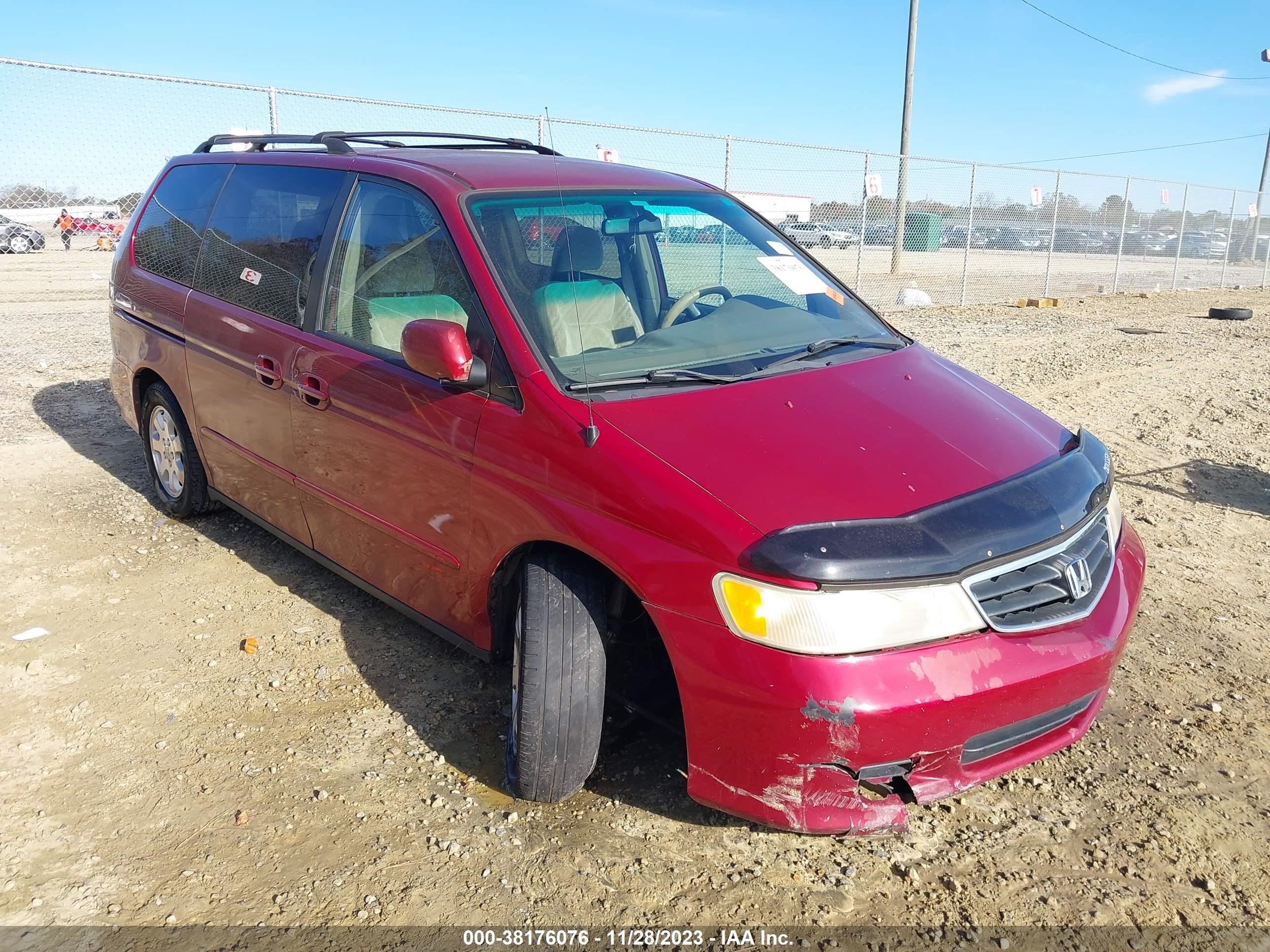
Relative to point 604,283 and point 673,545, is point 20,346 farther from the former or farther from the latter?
point 673,545

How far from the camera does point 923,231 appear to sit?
16.2 meters

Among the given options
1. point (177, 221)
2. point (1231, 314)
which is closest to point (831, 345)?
point (177, 221)

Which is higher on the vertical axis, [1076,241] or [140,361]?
[1076,241]

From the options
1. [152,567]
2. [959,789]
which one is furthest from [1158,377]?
[152,567]

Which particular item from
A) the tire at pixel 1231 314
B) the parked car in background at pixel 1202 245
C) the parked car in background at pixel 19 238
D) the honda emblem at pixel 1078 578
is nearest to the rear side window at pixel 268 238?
the honda emblem at pixel 1078 578

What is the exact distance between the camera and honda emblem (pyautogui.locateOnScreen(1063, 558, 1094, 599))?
2.42 m

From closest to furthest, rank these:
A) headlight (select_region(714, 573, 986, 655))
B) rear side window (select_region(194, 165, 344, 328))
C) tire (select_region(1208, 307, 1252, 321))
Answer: headlight (select_region(714, 573, 986, 655)), rear side window (select_region(194, 165, 344, 328)), tire (select_region(1208, 307, 1252, 321))

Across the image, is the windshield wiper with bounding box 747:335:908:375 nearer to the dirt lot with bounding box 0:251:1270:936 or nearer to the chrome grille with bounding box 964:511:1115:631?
the chrome grille with bounding box 964:511:1115:631

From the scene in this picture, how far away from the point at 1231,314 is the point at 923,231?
501cm

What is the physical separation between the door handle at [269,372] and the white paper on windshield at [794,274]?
1.93 metres

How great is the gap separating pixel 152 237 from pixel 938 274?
15.8 m

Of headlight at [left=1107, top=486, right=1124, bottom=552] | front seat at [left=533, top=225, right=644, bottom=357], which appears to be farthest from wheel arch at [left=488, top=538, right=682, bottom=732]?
headlight at [left=1107, top=486, right=1124, bottom=552]

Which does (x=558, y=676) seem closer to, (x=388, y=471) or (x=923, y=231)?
(x=388, y=471)

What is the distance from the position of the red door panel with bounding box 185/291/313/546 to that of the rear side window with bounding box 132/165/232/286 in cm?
31
